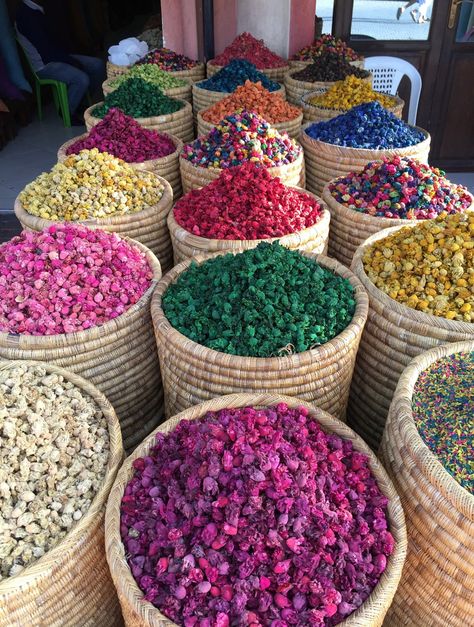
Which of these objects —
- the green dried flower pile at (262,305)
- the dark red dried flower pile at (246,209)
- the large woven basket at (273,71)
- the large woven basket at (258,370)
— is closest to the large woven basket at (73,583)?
the large woven basket at (258,370)

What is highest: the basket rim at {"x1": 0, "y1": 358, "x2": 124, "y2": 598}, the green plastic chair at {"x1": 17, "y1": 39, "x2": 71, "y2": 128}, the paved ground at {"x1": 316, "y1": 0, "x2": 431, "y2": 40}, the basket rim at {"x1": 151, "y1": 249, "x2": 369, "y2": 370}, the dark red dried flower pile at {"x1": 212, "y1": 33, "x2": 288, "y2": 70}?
the paved ground at {"x1": 316, "y1": 0, "x2": 431, "y2": 40}

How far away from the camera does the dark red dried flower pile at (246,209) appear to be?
199 cm

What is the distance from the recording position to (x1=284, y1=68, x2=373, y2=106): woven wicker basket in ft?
11.8

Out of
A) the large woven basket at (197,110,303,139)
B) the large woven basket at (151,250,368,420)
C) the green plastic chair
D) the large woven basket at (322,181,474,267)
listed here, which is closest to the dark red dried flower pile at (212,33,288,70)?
the large woven basket at (197,110,303,139)

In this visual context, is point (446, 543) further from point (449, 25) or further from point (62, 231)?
point (449, 25)

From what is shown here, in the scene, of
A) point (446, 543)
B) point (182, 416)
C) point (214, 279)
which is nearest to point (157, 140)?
point (214, 279)

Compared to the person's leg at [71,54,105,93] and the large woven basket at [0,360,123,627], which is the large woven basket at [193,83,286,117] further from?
the person's leg at [71,54,105,93]

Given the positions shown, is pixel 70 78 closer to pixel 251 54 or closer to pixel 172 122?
pixel 251 54

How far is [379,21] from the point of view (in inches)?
180

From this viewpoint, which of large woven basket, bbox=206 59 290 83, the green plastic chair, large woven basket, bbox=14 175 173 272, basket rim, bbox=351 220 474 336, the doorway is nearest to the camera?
basket rim, bbox=351 220 474 336

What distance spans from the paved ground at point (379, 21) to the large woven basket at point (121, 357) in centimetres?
346

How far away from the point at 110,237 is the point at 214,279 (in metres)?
0.50

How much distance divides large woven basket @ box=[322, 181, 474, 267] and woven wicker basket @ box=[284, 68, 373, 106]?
1450mm

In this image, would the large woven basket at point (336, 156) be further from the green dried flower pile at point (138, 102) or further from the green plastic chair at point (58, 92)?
the green plastic chair at point (58, 92)
